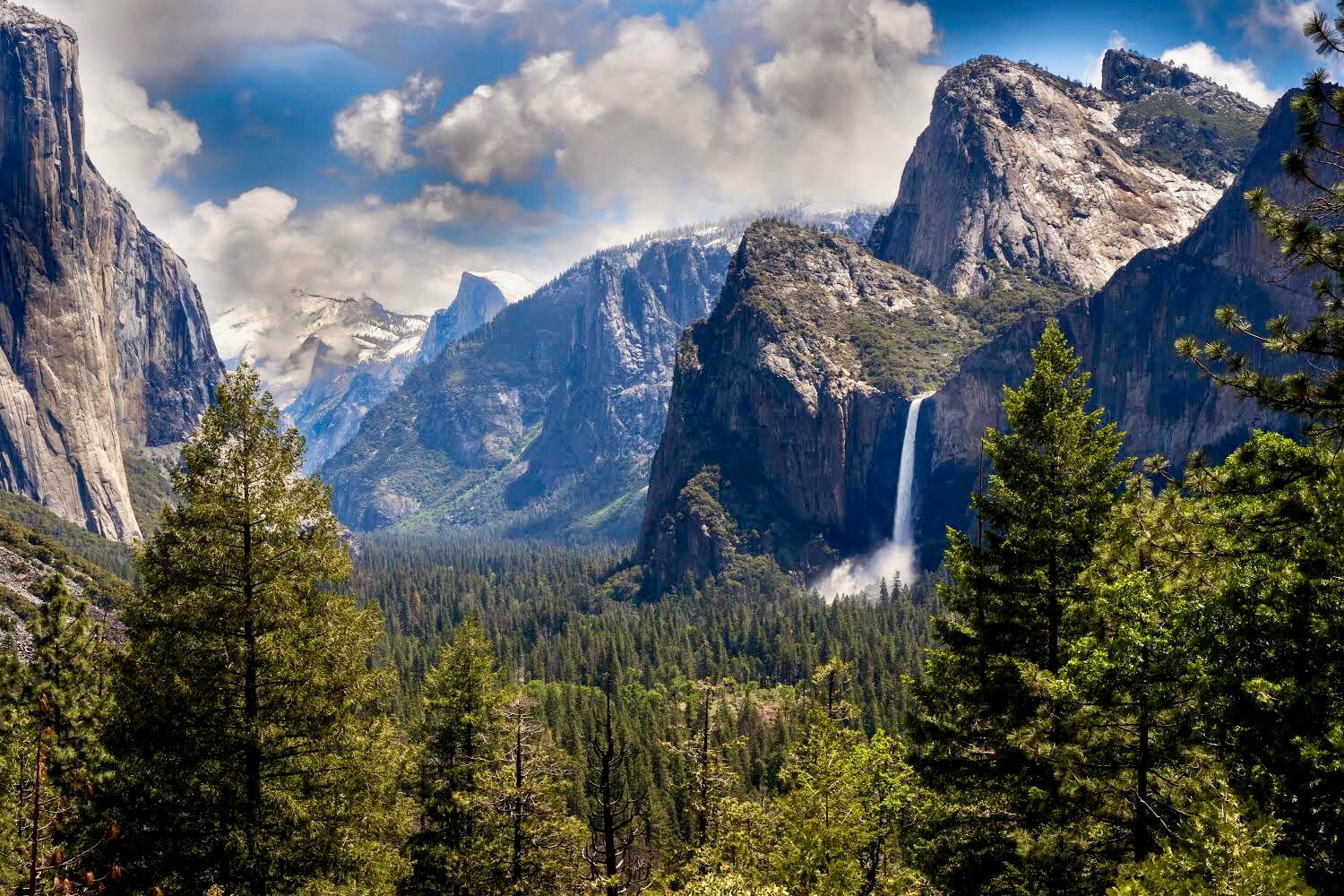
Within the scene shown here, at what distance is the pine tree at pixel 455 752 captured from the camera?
30.7 meters

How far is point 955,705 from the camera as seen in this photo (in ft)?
71.5

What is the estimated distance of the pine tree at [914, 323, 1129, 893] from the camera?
62.9ft

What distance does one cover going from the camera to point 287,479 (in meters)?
20.8

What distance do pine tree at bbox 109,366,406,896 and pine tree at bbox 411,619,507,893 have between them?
10046 mm

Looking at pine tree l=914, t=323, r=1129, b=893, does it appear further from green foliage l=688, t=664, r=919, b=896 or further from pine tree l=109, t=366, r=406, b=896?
pine tree l=109, t=366, r=406, b=896

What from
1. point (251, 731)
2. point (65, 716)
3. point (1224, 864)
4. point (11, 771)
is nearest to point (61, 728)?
point (65, 716)

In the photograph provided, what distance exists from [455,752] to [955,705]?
774 inches

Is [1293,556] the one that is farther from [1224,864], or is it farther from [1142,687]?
[1224,864]

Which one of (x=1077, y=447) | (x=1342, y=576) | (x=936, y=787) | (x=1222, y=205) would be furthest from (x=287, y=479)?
(x=1222, y=205)

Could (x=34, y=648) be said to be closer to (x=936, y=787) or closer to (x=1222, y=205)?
(x=936, y=787)

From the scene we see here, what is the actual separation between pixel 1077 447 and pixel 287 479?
20432 millimetres

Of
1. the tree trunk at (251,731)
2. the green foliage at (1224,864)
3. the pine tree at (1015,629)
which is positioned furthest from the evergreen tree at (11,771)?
the green foliage at (1224,864)

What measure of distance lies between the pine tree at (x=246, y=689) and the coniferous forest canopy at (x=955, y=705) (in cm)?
7

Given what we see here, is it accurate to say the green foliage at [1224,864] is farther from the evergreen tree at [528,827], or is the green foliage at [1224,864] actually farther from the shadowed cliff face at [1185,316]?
the shadowed cliff face at [1185,316]
